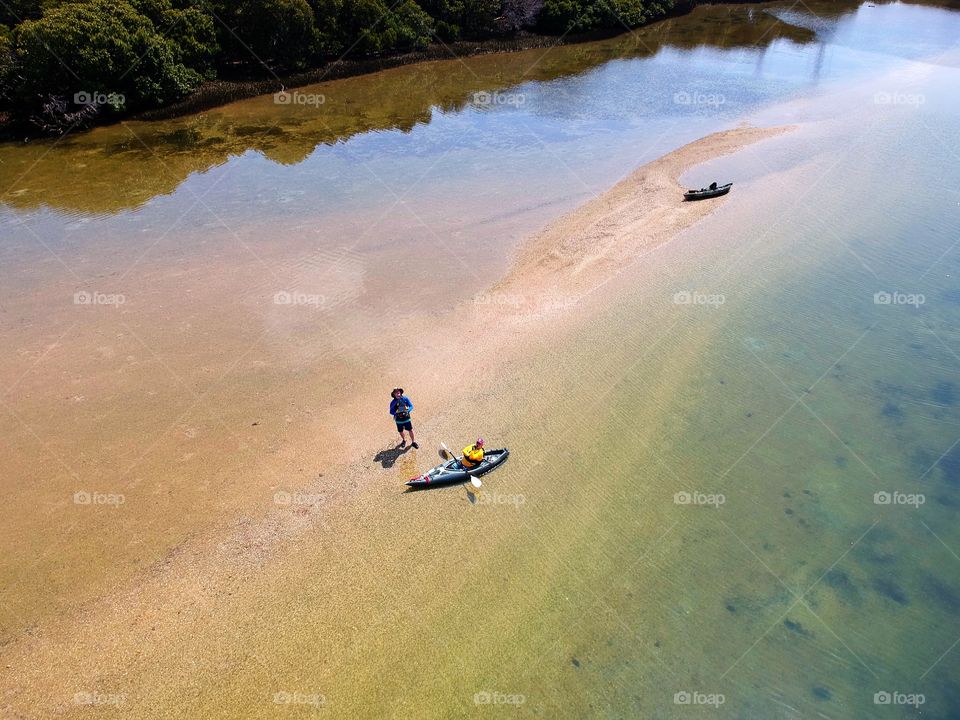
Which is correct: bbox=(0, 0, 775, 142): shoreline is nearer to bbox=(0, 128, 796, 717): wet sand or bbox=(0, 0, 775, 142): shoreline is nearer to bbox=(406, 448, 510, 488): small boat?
bbox=(0, 128, 796, 717): wet sand

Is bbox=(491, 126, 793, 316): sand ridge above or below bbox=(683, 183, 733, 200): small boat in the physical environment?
below

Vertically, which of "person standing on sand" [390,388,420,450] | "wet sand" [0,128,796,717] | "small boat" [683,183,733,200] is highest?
"small boat" [683,183,733,200]

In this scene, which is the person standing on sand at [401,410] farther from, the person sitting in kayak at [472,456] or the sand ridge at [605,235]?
the sand ridge at [605,235]

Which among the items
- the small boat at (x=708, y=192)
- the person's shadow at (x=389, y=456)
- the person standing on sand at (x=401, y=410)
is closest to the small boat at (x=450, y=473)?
the person's shadow at (x=389, y=456)

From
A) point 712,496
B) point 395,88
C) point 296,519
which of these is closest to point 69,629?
point 296,519

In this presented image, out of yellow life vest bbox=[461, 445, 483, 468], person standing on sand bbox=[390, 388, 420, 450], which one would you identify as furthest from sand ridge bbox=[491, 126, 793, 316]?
yellow life vest bbox=[461, 445, 483, 468]

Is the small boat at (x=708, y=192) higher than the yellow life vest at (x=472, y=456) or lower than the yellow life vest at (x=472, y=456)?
higher
